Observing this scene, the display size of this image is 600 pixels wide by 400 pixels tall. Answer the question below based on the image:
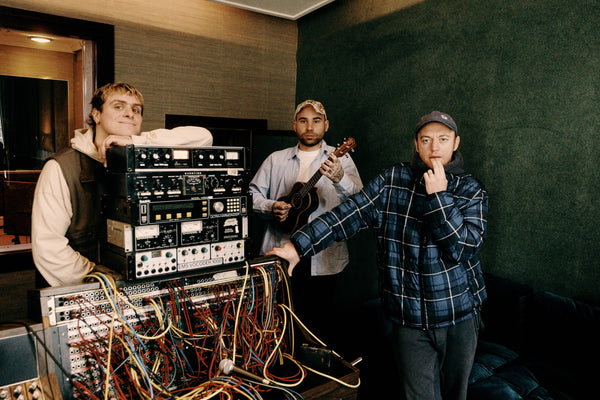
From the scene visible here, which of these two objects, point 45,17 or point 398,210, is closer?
point 398,210

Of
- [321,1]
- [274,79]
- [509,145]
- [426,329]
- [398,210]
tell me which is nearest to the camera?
[426,329]

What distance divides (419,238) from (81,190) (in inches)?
50.6

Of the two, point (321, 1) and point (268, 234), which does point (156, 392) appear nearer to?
point (268, 234)

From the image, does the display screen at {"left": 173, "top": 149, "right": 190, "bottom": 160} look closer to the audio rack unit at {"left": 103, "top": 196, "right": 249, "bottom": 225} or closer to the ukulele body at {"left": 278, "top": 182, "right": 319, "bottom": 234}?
the audio rack unit at {"left": 103, "top": 196, "right": 249, "bottom": 225}

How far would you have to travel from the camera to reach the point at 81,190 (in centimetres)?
151

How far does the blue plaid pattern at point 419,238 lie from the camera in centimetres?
150

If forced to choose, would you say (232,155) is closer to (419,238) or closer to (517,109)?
(419,238)

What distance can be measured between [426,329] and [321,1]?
3091mm

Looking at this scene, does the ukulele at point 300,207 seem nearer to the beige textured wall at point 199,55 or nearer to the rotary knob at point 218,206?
the rotary knob at point 218,206

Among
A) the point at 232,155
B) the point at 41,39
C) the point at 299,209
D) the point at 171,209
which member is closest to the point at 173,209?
the point at 171,209

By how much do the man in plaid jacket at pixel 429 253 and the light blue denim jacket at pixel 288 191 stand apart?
2.28 ft

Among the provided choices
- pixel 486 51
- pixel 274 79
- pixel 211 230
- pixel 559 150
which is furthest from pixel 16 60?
pixel 559 150

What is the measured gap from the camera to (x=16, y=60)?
313 cm

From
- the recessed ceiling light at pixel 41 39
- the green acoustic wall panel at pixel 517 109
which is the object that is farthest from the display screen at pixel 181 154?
the recessed ceiling light at pixel 41 39
